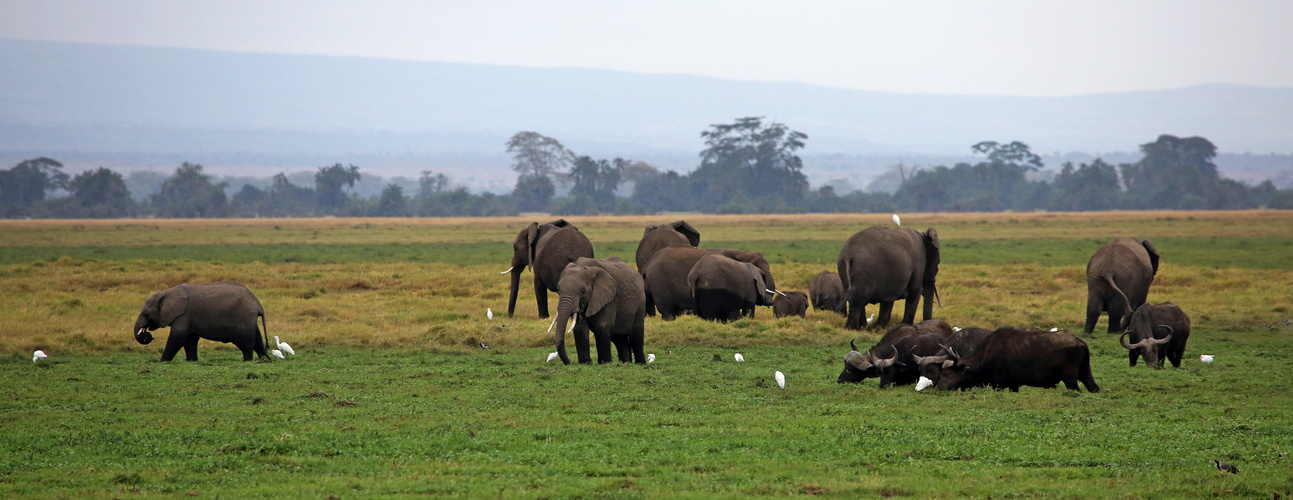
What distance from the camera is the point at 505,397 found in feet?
42.1

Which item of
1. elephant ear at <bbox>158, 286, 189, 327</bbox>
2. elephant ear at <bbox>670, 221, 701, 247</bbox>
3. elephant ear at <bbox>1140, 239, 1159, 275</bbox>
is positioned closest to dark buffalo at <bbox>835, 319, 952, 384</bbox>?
elephant ear at <bbox>1140, 239, 1159, 275</bbox>

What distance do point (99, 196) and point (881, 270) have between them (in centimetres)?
10898

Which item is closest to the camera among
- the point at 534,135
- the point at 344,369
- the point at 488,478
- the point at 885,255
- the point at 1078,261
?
the point at 488,478

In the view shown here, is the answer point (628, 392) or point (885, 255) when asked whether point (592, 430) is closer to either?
point (628, 392)

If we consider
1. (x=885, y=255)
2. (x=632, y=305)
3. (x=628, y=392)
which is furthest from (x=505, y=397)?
(x=885, y=255)

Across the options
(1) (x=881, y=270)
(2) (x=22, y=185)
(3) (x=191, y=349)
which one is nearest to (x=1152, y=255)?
(1) (x=881, y=270)

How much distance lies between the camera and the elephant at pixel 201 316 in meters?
16.1

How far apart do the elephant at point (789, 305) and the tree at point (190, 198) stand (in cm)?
10448

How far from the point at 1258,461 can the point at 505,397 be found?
7.24 meters

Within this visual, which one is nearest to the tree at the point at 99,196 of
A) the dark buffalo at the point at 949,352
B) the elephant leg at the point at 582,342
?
the elephant leg at the point at 582,342

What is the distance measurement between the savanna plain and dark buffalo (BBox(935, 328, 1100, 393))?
0.24 meters

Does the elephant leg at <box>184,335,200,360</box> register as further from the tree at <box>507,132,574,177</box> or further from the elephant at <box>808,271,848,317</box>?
the tree at <box>507,132,574,177</box>

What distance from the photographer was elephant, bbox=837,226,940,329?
19844 mm

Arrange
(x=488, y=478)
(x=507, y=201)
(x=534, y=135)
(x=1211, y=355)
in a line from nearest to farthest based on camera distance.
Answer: (x=488, y=478) → (x=1211, y=355) → (x=507, y=201) → (x=534, y=135)
